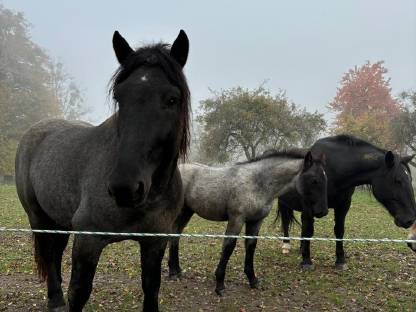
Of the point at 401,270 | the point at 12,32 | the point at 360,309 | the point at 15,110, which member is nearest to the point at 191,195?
the point at 360,309

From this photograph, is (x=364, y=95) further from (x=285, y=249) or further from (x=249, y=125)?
(x=285, y=249)

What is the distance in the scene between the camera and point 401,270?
6.95 metres

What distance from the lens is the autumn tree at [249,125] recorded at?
25359 mm

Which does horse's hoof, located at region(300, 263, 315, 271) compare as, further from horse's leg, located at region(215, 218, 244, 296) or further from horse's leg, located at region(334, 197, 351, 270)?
horse's leg, located at region(215, 218, 244, 296)

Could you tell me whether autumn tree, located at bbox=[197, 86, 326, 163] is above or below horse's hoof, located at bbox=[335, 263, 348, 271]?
above

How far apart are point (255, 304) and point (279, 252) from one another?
3.08 meters

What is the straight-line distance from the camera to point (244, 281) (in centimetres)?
604

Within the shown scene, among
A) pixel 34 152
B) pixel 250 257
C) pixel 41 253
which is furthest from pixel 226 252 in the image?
pixel 34 152

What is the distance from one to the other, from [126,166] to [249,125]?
77.2 ft

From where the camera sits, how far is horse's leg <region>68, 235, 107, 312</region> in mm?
2949

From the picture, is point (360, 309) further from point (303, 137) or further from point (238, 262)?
point (303, 137)

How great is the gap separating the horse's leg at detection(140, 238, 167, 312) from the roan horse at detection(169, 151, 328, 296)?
6.68 feet

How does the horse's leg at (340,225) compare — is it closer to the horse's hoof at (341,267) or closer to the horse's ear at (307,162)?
the horse's hoof at (341,267)

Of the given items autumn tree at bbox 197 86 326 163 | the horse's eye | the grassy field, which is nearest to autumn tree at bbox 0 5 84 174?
autumn tree at bbox 197 86 326 163
